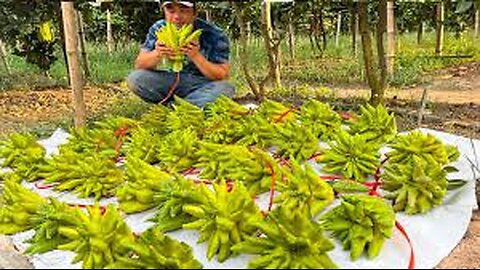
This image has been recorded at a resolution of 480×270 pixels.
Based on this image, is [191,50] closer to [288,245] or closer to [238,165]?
[238,165]

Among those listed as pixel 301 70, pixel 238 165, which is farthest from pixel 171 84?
pixel 301 70

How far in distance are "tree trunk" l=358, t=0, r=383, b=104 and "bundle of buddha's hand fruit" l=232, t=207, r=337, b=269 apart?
257cm

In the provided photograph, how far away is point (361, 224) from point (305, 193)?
26 cm

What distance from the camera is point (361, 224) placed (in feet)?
5.91

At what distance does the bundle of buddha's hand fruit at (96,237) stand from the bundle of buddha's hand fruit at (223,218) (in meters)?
0.20

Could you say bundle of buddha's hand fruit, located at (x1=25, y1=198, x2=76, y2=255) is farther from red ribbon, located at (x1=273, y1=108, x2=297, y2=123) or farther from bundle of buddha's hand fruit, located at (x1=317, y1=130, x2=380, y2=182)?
red ribbon, located at (x1=273, y1=108, x2=297, y2=123)

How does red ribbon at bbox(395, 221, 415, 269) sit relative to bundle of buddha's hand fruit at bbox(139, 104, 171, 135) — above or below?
below

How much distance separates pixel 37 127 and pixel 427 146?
323cm

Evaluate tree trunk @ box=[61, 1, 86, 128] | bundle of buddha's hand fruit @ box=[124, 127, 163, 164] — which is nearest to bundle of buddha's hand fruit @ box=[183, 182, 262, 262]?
bundle of buddha's hand fruit @ box=[124, 127, 163, 164]

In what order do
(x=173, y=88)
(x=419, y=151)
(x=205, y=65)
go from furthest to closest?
(x=173, y=88) < (x=205, y=65) < (x=419, y=151)

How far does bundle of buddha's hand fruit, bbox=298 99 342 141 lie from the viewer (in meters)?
2.82

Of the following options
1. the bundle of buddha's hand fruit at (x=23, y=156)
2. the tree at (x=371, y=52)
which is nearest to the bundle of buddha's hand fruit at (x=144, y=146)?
the bundle of buddha's hand fruit at (x=23, y=156)

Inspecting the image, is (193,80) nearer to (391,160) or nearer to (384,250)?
(391,160)

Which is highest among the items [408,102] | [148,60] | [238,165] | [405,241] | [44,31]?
[44,31]
